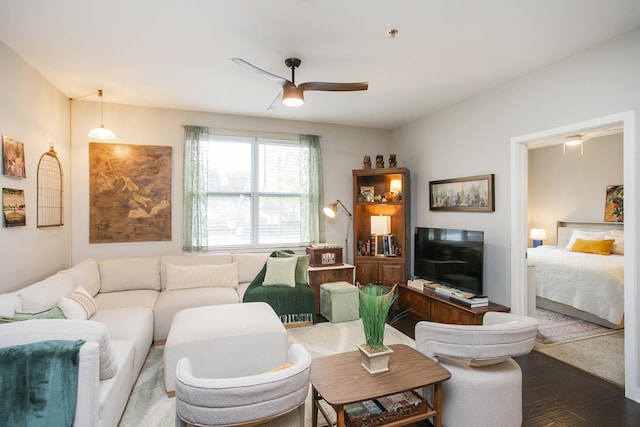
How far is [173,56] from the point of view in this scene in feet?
9.55

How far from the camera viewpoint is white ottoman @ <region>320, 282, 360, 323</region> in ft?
13.3

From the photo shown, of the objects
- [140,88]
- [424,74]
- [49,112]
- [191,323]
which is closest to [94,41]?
[140,88]

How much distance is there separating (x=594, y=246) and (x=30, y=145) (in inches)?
292

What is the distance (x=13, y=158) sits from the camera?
2.81 metres

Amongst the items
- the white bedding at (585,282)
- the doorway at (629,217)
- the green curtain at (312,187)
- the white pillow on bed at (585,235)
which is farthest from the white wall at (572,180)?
the green curtain at (312,187)

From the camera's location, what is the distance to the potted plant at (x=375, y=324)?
195cm

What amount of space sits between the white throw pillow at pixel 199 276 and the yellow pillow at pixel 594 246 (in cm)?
539

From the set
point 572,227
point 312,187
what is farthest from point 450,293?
point 572,227

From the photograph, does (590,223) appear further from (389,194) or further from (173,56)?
(173,56)

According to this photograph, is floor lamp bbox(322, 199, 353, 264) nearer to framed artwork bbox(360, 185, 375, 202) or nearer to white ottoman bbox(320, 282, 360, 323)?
Result: framed artwork bbox(360, 185, 375, 202)

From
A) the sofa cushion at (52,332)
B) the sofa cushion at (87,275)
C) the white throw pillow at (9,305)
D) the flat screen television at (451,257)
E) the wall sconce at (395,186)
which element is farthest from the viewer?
the wall sconce at (395,186)

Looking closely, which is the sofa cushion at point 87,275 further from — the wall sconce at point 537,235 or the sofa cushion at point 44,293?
the wall sconce at point 537,235

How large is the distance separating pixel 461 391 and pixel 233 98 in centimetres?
373

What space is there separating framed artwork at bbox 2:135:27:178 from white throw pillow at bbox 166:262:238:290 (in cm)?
170
